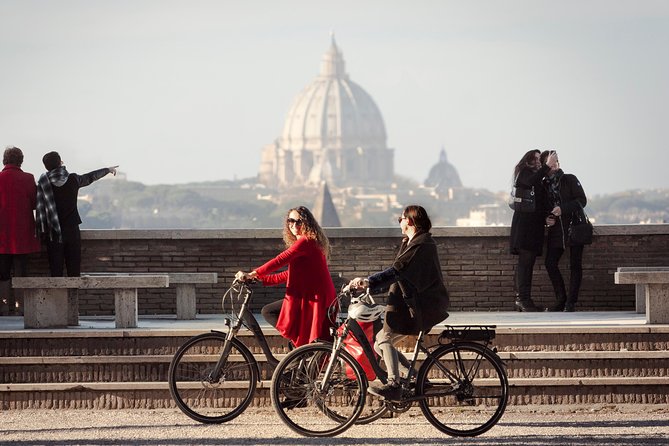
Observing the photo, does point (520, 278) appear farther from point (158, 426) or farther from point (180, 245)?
point (158, 426)

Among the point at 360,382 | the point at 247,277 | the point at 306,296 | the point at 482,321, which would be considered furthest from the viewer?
the point at 482,321

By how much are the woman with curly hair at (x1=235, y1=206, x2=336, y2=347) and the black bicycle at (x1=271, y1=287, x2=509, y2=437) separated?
0.62 m

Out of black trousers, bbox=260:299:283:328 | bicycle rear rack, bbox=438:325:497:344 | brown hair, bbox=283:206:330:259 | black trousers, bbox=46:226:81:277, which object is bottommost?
bicycle rear rack, bbox=438:325:497:344

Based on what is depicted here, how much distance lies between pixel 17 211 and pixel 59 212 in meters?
0.36

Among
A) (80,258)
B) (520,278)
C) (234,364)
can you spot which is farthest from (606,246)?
(234,364)

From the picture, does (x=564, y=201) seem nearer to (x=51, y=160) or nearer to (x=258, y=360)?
(x=258, y=360)

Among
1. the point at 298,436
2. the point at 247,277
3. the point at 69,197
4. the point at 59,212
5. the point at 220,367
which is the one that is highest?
the point at 69,197

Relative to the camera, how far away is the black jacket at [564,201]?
1467 centimetres

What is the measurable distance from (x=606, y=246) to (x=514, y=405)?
4.14 metres

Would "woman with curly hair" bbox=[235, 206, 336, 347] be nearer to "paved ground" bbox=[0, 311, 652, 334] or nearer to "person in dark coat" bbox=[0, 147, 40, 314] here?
"paved ground" bbox=[0, 311, 652, 334]

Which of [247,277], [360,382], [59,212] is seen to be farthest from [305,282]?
[59,212]

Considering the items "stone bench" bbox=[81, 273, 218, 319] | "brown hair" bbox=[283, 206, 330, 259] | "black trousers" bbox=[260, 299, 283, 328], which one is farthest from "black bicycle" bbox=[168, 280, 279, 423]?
"stone bench" bbox=[81, 273, 218, 319]

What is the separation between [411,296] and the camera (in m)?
10.2

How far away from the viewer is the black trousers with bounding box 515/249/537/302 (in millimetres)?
14695
